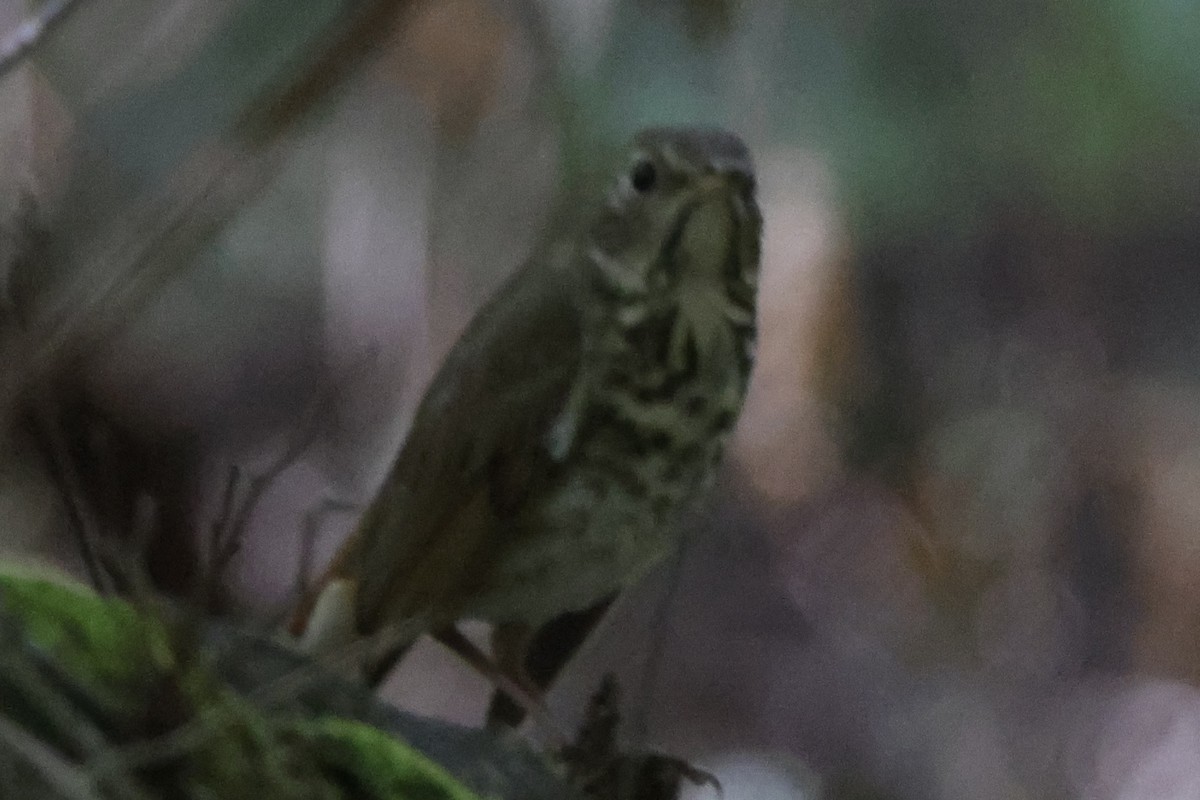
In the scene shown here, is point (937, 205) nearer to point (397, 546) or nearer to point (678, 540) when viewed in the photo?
point (678, 540)

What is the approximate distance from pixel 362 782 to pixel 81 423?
0.37m

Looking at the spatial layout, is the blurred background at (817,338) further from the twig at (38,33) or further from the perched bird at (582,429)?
the twig at (38,33)

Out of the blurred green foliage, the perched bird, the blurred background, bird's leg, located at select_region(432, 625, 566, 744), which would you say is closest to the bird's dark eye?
the perched bird

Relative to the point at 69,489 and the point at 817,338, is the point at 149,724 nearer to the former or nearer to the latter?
the point at 69,489

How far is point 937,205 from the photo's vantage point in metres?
1.83

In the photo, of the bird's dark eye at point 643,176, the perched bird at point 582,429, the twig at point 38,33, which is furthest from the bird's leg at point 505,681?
the twig at point 38,33

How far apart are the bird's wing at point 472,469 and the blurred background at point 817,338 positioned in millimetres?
147

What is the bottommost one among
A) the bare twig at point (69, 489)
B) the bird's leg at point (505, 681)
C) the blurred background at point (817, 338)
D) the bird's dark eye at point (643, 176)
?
the bare twig at point (69, 489)

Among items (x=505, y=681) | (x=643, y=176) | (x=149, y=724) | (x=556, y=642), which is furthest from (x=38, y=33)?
(x=556, y=642)

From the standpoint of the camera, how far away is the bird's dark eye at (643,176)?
1.10 m

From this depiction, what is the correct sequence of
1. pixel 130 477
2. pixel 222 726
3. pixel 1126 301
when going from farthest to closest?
1. pixel 1126 301
2. pixel 130 477
3. pixel 222 726

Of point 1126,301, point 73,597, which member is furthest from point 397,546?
point 1126,301

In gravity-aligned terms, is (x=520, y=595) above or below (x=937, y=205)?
below

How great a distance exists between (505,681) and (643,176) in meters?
0.36
